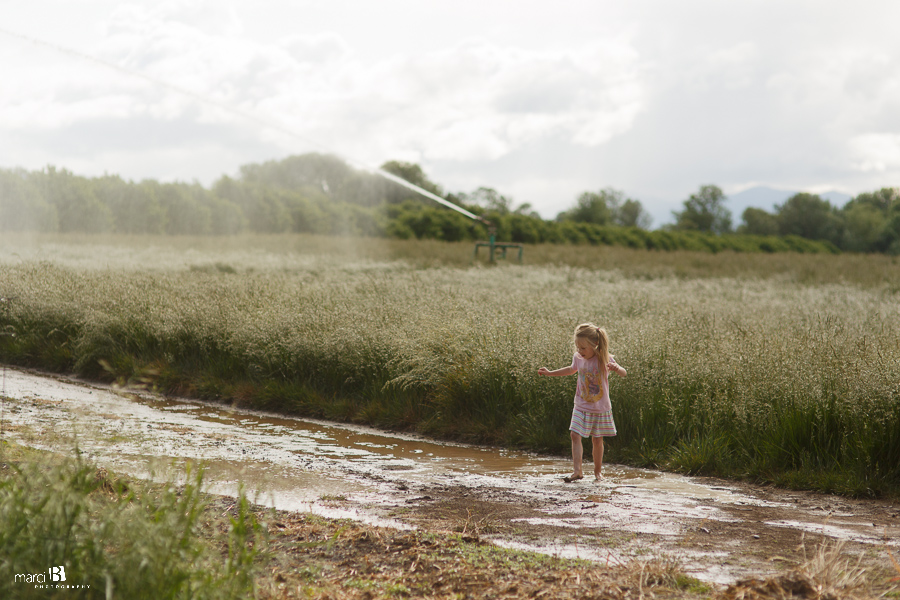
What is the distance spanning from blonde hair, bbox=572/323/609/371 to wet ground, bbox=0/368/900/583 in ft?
3.72

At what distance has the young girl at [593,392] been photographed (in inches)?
260

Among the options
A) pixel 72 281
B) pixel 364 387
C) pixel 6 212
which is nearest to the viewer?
pixel 364 387

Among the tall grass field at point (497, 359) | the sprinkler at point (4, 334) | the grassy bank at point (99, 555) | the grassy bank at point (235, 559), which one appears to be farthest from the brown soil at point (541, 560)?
the sprinkler at point (4, 334)

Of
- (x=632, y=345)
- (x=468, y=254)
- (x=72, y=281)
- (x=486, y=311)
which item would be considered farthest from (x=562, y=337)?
(x=468, y=254)

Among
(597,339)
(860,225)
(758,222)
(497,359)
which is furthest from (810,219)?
(597,339)

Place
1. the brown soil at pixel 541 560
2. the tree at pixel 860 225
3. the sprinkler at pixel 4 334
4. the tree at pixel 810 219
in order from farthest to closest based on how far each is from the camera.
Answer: the tree at pixel 810 219 < the tree at pixel 860 225 < the sprinkler at pixel 4 334 < the brown soil at pixel 541 560

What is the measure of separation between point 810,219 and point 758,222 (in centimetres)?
931

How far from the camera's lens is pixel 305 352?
405 inches

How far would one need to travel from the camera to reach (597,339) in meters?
6.71

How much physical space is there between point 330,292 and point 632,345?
22.6 feet

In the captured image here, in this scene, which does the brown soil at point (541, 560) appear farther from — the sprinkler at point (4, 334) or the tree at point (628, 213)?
the tree at point (628, 213)

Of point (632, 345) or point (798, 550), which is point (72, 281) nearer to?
point (632, 345)

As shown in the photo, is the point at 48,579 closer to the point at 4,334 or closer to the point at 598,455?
the point at 598,455

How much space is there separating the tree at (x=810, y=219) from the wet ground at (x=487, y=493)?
125616 mm
